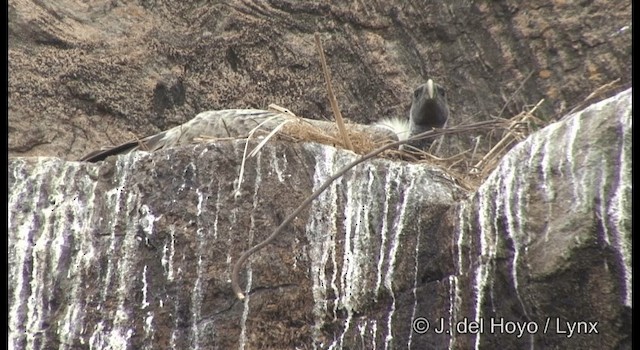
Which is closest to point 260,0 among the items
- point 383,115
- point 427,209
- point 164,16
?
point 164,16

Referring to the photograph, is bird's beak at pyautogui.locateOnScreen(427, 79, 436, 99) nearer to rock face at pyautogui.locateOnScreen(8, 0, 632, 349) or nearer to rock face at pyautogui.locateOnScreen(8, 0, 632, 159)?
rock face at pyautogui.locateOnScreen(8, 0, 632, 159)

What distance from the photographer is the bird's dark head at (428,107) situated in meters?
4.90

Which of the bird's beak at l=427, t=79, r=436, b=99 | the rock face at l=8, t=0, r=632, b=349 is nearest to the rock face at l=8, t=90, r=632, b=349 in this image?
the rock face at l=8, t=0, r=632, b=349

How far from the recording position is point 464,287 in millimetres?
3441

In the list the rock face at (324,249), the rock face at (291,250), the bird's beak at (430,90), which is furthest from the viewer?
the bird's beak at (430,90)

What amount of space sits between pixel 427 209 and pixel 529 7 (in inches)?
99.8

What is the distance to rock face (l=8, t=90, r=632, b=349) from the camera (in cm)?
331

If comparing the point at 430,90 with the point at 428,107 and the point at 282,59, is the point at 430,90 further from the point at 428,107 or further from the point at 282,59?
the point at 282,59

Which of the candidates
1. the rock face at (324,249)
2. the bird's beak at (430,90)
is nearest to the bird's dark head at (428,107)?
the bird's beak at (430,90)

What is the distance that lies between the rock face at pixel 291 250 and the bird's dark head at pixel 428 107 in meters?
1.20

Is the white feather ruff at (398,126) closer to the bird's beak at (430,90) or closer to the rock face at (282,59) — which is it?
the bird's beak at (430,90)

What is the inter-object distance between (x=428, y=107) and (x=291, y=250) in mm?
1583

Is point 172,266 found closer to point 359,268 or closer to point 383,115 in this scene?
point 359,268

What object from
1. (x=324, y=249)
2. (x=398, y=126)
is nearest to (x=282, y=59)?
(x=398, y=126)
